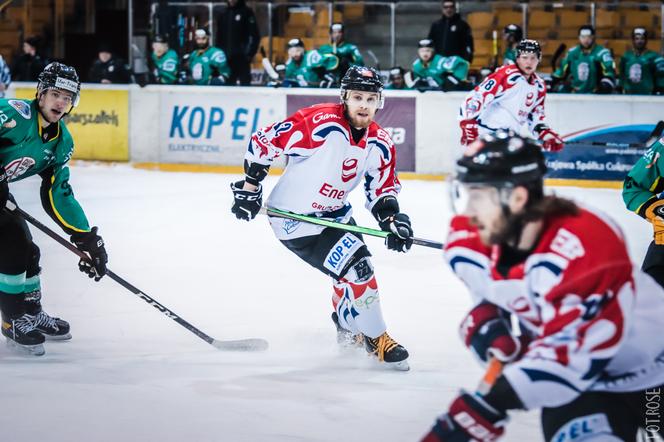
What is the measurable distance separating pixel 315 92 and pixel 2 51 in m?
4.63

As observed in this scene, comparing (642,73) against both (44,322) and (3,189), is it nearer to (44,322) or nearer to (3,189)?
(44,322)

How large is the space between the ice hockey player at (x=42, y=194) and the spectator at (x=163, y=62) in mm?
6599

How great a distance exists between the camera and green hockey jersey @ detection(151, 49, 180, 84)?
1074cm

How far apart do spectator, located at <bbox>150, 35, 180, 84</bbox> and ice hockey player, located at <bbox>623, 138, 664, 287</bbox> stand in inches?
304

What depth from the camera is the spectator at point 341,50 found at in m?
10.2

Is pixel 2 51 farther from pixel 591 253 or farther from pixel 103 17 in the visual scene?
pixel 591 253

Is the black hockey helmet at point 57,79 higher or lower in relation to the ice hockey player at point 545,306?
higher

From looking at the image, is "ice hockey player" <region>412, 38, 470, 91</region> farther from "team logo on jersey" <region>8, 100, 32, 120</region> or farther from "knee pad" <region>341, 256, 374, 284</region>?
"team logo on jersey" <region>8, 100, 32, 120</region>

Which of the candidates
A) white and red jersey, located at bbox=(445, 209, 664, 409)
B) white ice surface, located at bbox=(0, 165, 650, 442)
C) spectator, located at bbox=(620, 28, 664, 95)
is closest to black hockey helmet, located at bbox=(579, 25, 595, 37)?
spectator, located at bbox=(620, 28, 664, 95)

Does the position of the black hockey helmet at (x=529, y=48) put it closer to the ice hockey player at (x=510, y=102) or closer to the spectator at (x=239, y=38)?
the ice hockey player at (x=510, y=102)

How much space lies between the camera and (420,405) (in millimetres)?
3496

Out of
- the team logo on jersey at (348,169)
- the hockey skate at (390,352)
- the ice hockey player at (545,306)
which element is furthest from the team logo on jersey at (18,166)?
the ice hockey player at (545,306)

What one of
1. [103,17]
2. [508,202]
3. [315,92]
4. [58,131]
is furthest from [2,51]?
[508,202]

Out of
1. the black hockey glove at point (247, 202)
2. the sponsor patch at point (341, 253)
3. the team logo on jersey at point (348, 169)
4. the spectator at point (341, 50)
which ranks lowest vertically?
the sponsor patch at point (341, 253)
